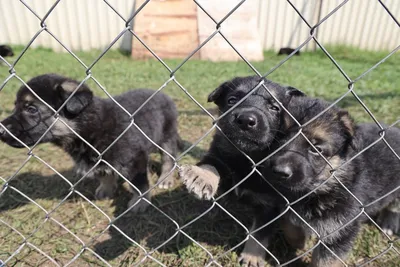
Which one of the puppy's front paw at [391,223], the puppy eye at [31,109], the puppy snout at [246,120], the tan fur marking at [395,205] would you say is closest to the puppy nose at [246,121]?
the puppy snout at [246,120]

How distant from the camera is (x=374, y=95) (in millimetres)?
5816

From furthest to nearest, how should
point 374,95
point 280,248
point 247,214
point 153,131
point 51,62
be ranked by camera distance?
point 51,62 → point 374,95 → point 153,131 → point 247,214 → point 280,248

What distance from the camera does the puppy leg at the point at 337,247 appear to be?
2.33 m

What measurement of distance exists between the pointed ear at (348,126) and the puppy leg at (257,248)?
2.81ft

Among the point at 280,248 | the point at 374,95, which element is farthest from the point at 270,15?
the point at 280,248

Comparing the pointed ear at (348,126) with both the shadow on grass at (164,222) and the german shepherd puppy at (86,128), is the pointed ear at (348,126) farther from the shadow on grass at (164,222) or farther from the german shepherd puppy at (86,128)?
the german shepherd puppy at (86,128)

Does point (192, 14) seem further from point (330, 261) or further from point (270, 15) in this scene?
point (330, 261)

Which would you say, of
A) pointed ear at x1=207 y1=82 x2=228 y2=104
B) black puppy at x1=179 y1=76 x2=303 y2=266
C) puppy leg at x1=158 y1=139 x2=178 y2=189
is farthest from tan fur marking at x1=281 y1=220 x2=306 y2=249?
puppy leg at x1=158 y1=139 x2=178 y2=189

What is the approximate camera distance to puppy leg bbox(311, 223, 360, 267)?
233 centimetres

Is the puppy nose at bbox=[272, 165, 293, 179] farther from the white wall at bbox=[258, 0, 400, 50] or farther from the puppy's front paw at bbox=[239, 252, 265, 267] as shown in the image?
the white wall at bbox=[258, 0, 400, 50]

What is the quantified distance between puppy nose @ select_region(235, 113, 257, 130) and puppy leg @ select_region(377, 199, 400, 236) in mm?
1630

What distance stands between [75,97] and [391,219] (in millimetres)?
3129

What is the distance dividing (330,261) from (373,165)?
0.84 meters

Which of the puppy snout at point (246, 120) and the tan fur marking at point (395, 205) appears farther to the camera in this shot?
the tan fur marking at point (395, 205)
